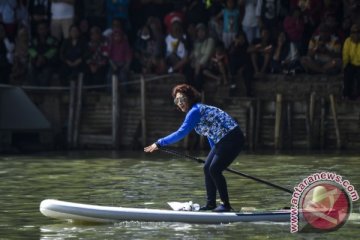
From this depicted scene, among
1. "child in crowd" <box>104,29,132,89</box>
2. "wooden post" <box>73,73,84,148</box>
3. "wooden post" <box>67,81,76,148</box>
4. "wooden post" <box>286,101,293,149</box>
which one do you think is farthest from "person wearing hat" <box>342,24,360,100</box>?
"wooden post" <box>67,81,76,148</box>

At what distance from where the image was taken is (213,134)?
56.5ft

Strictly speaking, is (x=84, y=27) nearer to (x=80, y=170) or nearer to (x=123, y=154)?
(x=123, y=154)

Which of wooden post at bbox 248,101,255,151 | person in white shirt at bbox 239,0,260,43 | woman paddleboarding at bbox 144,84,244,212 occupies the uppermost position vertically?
person in white shirt at bbox 239,0,260,43

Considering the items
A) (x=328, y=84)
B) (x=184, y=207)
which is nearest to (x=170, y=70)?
(x=328, y=84)

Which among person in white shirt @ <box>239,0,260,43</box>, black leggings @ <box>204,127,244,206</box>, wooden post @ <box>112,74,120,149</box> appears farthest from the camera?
wooden post @ <box>112,74,120,149</box>

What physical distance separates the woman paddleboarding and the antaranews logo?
3.10 ft

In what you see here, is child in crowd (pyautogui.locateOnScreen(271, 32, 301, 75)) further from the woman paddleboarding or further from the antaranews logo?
the woman paddleboarding

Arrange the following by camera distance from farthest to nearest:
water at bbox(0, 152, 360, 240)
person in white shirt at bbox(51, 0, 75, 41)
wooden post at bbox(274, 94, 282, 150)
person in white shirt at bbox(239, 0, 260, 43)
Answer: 1. person in white shirt at bbox(51, 0, 75, 41)
2. person in white shirt at bbox(239, 0, 260, 43)
3. wooden post at bbox(274, 94, 282, 150)
4. water at bbox(0, 152, 360, 240)

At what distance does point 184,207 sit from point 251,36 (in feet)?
41.7

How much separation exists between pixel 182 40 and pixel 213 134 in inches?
501

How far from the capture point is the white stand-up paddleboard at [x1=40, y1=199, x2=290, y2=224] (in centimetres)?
1688

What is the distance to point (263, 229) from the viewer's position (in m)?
16.5

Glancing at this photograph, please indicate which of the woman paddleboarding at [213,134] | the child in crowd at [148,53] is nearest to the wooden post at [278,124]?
the child in crowd at [148,53]

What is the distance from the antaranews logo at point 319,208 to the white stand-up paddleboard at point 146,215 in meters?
0.21
